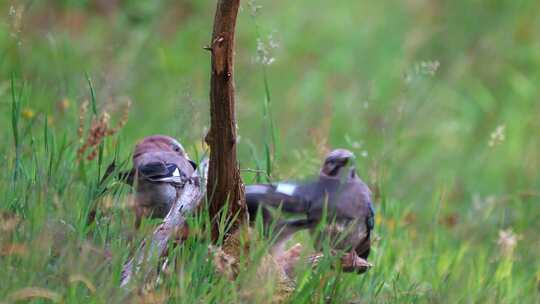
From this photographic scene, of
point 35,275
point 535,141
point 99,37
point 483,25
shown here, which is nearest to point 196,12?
point 99,37

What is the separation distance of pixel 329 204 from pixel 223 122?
58cm

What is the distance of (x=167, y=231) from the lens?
342 centimetres

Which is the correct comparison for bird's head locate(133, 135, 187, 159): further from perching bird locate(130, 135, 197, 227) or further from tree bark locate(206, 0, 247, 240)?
tree bark locate(206, 0, 247, 240)

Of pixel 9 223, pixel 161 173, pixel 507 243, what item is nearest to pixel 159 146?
pixel 161 173

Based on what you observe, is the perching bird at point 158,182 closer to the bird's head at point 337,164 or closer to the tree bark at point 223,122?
the tree bark at point 223,122

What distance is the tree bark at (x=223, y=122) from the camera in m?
3.30

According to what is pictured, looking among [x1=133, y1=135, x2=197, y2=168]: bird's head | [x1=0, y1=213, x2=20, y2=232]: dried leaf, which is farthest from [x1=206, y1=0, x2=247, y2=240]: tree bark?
[x1=0, y1=213, x2=20, y2=232]: dried leaf

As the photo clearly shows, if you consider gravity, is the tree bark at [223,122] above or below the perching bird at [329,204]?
above

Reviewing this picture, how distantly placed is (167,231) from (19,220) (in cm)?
48

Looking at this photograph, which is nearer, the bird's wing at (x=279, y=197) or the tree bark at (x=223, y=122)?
the tree bark at (x=223, y=122)

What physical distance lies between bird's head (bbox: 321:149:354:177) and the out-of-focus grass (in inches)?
16.2

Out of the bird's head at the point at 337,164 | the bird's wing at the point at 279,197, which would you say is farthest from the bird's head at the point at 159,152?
the bird's head at the point at 337,164

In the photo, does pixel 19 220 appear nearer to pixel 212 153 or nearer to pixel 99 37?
pixel 212 153

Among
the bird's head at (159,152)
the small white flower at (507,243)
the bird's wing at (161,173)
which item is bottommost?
the small white flower at (507,243)
